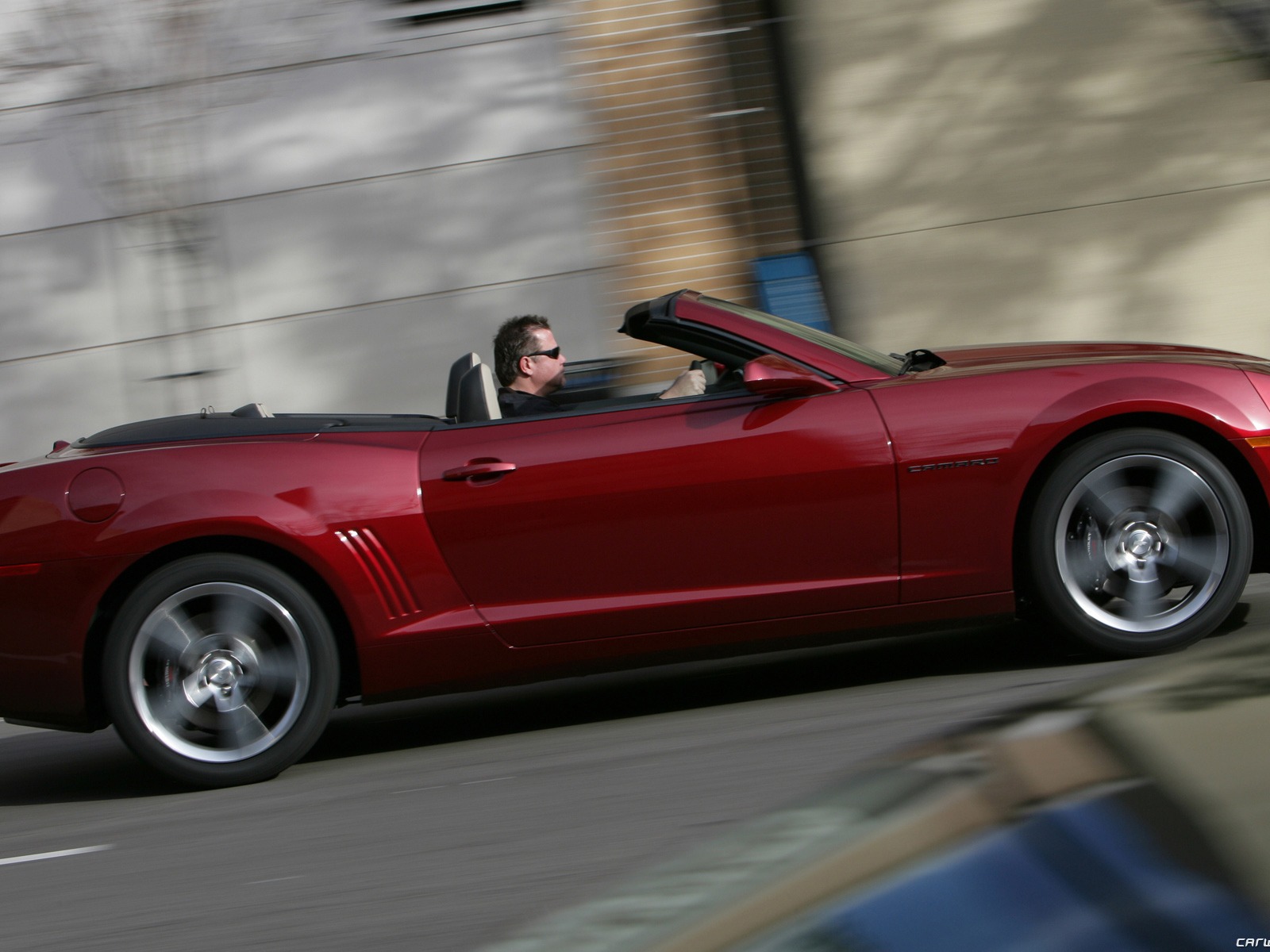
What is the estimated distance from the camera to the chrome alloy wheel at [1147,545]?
16.2ft

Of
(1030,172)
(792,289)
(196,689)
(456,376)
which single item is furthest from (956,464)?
(1030,172)

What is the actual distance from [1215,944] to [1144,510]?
400cm

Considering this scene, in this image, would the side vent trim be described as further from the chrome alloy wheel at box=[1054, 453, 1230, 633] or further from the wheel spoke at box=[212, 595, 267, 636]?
the chrome alloy wheel at box=[1054, 453, 1230, 633]

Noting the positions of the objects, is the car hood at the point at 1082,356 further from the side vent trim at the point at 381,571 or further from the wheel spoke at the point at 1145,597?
the side vent trim at the point at 381,571

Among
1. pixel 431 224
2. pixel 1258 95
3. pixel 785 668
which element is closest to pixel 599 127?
pixel 431 224

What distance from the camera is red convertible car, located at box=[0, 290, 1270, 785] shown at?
4820 millimetres

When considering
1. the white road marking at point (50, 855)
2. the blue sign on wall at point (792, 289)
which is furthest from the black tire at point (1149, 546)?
the blue sign on wall at point (792, 289)

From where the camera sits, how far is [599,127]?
11422 mm

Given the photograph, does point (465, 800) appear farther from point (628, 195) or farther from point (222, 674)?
point (628, 195)

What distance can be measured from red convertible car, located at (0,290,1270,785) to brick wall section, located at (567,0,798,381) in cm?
659

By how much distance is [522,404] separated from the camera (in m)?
5.41

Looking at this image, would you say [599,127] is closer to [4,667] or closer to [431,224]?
[431,224]

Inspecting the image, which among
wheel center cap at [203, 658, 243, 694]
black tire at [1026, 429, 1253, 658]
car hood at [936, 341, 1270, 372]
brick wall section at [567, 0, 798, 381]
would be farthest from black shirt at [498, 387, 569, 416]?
brick wall section at [567, 0, 798, 381]

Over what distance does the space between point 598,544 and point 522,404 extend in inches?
32.0
